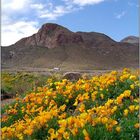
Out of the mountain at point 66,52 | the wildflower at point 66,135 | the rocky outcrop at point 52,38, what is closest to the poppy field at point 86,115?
the wildflower at point 66,135

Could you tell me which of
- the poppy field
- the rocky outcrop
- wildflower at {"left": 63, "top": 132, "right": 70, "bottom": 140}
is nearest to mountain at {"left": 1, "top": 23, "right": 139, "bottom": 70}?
the rocky outcrop

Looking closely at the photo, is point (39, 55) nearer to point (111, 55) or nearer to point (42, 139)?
point (111, 55)

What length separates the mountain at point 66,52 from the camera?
112 meters

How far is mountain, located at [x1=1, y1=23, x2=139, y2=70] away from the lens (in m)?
112

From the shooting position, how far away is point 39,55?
118 metres

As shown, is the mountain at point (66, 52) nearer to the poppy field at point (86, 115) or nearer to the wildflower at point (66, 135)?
the poppy field at point (86, 115)

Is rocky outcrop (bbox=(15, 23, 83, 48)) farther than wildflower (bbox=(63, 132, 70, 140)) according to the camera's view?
Yes

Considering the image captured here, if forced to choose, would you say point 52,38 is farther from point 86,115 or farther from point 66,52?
point 86,115

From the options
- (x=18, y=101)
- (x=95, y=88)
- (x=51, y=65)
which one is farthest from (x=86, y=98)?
(x=51, y=65)

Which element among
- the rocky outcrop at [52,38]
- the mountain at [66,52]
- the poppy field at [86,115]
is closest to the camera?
the poppy field at [86,115]

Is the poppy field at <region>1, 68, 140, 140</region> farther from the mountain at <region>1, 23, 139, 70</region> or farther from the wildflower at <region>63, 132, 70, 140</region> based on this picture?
the mountain at <region>1, 23, 139, 70</region>

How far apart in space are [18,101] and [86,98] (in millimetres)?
2741

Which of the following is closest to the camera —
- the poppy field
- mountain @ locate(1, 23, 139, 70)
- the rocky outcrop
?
the poppy field

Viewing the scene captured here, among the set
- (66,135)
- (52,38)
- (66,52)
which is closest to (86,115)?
(66,135)
